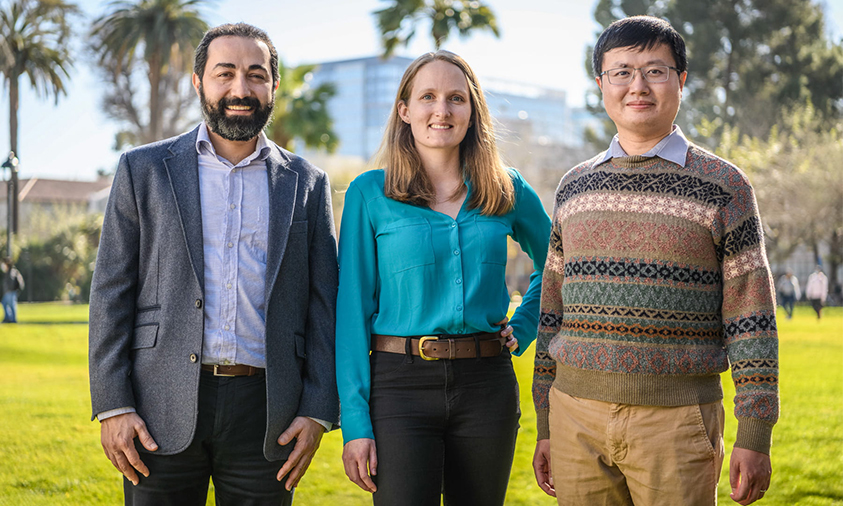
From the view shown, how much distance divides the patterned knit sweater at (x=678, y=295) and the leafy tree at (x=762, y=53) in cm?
3445

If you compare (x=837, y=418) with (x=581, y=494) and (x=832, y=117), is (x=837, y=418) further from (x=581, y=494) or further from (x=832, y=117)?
(x=832, y=117)

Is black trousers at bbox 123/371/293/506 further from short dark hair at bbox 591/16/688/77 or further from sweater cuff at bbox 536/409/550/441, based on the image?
short dark hair at bbox 591/16/688/77

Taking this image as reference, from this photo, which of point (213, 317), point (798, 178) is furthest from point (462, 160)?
point (798, 178)

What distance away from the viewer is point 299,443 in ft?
9.72

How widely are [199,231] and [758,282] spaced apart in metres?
2.01

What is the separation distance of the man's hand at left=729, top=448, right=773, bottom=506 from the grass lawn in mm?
3768

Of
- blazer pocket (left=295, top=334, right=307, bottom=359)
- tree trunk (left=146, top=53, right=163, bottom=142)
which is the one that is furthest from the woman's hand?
tree trunk (left=146, top=53, right=163, bottom=142)

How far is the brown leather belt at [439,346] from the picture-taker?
284 centimetres

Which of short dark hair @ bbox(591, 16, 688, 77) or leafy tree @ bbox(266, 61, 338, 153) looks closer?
short dark hair @ bbox(591, 16, 688, 77)

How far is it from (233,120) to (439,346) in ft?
4.04

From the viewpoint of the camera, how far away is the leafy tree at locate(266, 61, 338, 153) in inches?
1008

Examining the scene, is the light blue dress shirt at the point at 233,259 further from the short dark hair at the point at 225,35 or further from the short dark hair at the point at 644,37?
the short dark hair at the point at 644,37

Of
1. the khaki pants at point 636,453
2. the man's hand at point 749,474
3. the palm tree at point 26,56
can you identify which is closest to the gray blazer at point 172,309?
the khaki pants at point 636,453

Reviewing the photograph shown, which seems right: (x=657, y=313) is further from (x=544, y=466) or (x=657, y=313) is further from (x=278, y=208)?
(x=278, y=208)
